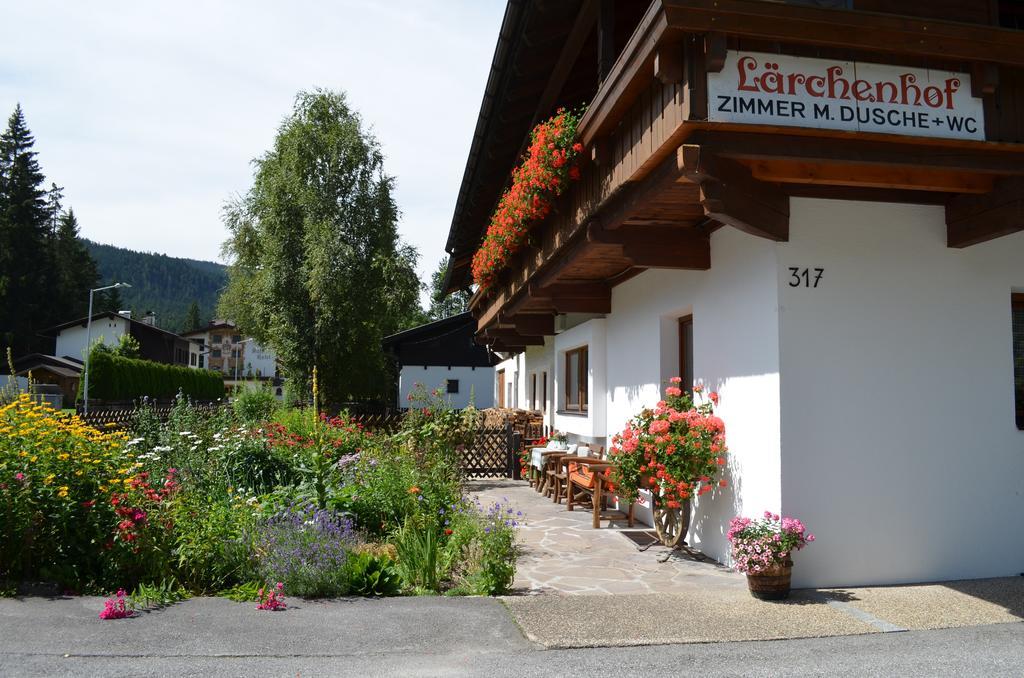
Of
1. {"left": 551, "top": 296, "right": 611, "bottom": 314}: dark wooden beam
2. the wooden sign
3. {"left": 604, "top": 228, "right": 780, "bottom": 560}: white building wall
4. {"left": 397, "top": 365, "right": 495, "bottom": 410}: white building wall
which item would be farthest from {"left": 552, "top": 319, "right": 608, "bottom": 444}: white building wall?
{"left": 397, "top": 365, "right": 495, "bottom": 410}: white building wall

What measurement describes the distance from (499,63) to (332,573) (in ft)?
18.3

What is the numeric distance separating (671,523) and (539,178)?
376 cm

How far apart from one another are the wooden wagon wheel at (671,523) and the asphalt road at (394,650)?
2534 millimetres

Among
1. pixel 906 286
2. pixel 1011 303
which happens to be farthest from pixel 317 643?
pixel 1011 303

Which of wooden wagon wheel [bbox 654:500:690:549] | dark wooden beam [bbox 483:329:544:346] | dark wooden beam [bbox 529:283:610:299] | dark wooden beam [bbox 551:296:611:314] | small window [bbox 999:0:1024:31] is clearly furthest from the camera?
dark wooden beam [bbox 483:329:544:346]

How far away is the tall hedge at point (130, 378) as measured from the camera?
114ft

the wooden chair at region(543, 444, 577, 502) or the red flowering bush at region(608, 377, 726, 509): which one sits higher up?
the red flowering bush at region(608, 377, 726, 509)

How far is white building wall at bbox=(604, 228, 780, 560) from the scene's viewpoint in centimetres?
596

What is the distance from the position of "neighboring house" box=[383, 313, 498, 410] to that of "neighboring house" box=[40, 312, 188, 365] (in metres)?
26.5

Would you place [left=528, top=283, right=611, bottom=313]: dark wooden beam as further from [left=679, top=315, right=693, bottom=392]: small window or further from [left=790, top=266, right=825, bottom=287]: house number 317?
[left=790, top=266, right=825, bottom=287]: house number 317

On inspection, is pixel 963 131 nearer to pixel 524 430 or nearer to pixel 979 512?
pixel 979 512

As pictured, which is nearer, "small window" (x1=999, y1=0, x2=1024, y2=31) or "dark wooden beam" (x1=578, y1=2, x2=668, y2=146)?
"dark wooden beam" (x1=578, y1=2, x2=668, y2=146)

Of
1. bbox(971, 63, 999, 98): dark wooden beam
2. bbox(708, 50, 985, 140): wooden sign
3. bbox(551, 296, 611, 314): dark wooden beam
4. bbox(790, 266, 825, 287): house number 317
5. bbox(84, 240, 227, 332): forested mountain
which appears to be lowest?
bbox(790, 266, 825, 287): house number 317

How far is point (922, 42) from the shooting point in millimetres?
4746
